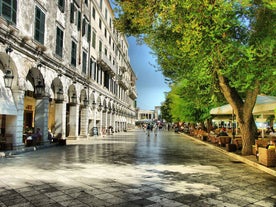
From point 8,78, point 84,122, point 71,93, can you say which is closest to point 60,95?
point 71,93

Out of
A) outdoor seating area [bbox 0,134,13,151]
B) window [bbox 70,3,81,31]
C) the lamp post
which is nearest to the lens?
the lamp post

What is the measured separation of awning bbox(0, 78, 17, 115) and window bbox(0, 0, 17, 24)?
9.34 ft

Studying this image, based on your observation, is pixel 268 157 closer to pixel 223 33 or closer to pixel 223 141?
pixel 223 33

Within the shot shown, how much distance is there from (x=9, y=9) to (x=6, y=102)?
13.8ft

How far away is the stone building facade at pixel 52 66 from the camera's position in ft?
44.7

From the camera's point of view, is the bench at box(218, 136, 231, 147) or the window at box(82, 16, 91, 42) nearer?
the bench at box(218, 136, 231, 147)

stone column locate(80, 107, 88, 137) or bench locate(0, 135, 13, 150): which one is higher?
stone column locate(80, 107, 88, 137)

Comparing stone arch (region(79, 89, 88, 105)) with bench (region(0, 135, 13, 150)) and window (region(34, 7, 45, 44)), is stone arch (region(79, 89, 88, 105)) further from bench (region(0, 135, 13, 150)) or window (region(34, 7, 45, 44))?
bench (region(0, 135, 13, 150))

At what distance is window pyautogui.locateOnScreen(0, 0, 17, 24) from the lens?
40.8 feet

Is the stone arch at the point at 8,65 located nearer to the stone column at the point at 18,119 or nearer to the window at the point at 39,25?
the stone column at the point at 18,119

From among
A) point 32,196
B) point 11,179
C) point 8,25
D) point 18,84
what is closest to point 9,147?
point 18,84

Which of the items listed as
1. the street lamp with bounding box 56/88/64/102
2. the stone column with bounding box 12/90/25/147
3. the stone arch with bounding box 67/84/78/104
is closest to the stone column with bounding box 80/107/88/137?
the stone arch with bounding box 67/84/78/104

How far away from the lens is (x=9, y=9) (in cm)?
1297

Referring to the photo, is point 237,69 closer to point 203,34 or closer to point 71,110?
point 203,34
